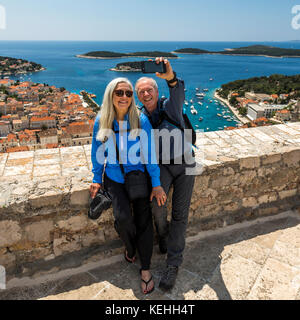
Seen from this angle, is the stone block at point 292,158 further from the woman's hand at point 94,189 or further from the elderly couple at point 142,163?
the woman's hand at point 94,189

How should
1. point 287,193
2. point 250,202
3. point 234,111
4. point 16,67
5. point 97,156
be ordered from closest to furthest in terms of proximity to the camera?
point 97,156 → point 250,202 → point 287,193 → point 234,111 → point 16,67

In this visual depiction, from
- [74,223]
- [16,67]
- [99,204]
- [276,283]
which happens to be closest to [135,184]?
[99,204]

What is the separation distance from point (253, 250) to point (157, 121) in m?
1.16

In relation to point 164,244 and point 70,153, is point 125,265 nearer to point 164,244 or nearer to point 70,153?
point 164,244

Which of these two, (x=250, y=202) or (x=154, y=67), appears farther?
(x=250, y=202)

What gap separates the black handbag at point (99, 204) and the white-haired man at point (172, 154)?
0.95ft

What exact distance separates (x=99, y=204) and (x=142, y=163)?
35 cm

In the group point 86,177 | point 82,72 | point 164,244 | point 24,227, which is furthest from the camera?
point 82,72

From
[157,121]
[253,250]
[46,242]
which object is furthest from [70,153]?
[253,250]

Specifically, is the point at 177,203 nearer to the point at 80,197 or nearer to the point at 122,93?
the point at 80,197

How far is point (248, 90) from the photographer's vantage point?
175 ft

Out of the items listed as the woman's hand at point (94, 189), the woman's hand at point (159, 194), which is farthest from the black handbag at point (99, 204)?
the woman's hand at point (159, 194)

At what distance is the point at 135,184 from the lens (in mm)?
1594

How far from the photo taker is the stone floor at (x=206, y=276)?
63.6 inches
